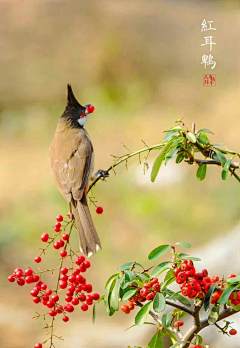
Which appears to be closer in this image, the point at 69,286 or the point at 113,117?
the point at 69,286

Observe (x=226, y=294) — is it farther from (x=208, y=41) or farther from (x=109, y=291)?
(x=208, y=41)

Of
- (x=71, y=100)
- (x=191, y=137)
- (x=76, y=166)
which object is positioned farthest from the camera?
(x=71, y=100)

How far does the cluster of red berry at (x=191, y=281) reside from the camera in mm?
730

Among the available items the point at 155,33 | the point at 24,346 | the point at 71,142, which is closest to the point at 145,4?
the point at 155,33

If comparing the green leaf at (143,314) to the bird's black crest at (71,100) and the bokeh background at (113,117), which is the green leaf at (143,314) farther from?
the bokeh background at (113,117)

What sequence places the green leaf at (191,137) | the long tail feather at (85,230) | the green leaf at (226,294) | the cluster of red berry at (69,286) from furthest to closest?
the long tail feather at (85,230)
the cluster of red berry at (69,286)
the green leaf at (191,137)
the green leaf at (226,294)

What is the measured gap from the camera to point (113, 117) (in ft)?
6.20

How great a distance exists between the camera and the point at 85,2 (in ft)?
5.56

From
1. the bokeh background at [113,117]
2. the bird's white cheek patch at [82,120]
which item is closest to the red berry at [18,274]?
the bird's white cheek patch at [82,120]

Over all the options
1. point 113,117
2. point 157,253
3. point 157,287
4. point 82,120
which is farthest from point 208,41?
point 157,287

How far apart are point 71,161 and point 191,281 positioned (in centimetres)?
73

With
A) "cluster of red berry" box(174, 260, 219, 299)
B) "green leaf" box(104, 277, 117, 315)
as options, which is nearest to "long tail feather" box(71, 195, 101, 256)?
"green leaf" box(104, 277, 117, 315)

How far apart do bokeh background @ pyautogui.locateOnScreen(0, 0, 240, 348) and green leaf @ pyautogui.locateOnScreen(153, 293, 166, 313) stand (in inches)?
43.2

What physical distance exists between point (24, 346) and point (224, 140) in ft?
4.26
